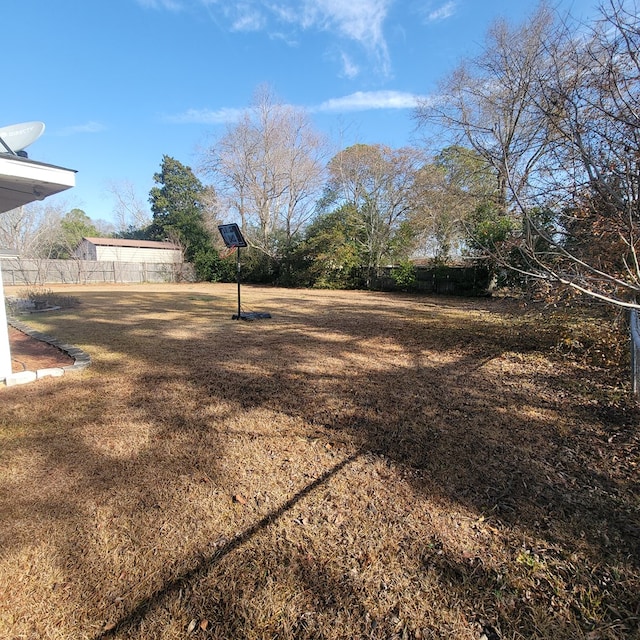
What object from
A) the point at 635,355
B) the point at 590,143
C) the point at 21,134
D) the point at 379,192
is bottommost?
the point at 635,355

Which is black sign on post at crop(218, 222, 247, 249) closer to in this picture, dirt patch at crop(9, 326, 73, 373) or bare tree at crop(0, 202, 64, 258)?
dirt patch at crop(9, 326, 73, 373)

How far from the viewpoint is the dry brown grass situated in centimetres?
126

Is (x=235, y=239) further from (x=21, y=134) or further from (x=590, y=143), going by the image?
(x=590, y=143)

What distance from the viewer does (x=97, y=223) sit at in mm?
45219

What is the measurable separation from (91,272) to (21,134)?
2348cm

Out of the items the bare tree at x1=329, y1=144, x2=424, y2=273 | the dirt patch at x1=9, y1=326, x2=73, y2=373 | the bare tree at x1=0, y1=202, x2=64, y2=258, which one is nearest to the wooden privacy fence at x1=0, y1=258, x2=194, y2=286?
the bare tree at x1=0, y1=202, x2=64, y2=258

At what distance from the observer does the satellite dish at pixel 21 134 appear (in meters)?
3.38

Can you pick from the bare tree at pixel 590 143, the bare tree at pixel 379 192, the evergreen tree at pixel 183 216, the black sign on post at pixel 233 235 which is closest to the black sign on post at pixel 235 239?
the black sign on post at pixel 233 235

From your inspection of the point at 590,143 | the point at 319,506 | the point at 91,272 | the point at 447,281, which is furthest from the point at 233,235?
the point at 91,272

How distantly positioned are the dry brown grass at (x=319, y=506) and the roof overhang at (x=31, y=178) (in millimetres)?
1897

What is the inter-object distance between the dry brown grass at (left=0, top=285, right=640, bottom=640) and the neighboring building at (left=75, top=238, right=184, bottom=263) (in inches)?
1037

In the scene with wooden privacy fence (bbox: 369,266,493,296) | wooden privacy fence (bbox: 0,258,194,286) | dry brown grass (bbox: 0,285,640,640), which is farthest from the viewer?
wooden privacy fence (bbox: 0,258,194,286)

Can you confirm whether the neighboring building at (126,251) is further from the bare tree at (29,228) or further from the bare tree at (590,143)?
the bare tree at (590,143)

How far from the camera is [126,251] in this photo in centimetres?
3002
